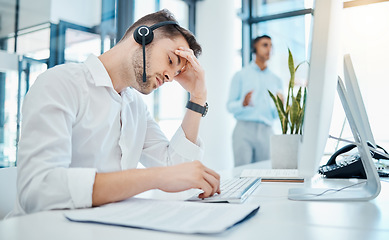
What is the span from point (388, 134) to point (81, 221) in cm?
116

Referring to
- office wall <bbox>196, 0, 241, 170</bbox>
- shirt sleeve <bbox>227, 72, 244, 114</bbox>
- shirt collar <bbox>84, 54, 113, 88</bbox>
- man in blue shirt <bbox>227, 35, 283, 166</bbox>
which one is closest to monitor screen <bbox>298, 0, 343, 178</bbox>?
shirt collar <bbox>84, 54, 113, 88</bbox>

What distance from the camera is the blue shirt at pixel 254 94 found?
3.34 metres

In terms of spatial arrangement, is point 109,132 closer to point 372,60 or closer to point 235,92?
point 372,60

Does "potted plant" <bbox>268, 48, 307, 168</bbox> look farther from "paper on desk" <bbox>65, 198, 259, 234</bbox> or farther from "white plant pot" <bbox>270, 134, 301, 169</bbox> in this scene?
"paper on desk" <bbox>65, 198, 259, 234</bbox>

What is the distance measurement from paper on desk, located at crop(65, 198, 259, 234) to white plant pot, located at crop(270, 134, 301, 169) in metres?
0.90

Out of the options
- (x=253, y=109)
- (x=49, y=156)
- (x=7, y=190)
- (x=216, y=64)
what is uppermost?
(x=216, y=64)

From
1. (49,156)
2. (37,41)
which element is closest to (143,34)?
(49,156)

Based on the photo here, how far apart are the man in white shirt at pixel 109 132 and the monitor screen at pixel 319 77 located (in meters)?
0.23

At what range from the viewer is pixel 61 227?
20.3 inches

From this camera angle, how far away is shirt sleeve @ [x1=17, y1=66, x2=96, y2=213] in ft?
2.15

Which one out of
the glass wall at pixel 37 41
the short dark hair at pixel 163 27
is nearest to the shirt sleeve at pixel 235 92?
the glass wall at pixel 37 41

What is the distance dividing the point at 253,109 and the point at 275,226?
289 centimetres

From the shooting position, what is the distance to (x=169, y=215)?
562 millimetres

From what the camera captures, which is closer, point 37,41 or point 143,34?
point 143,34
